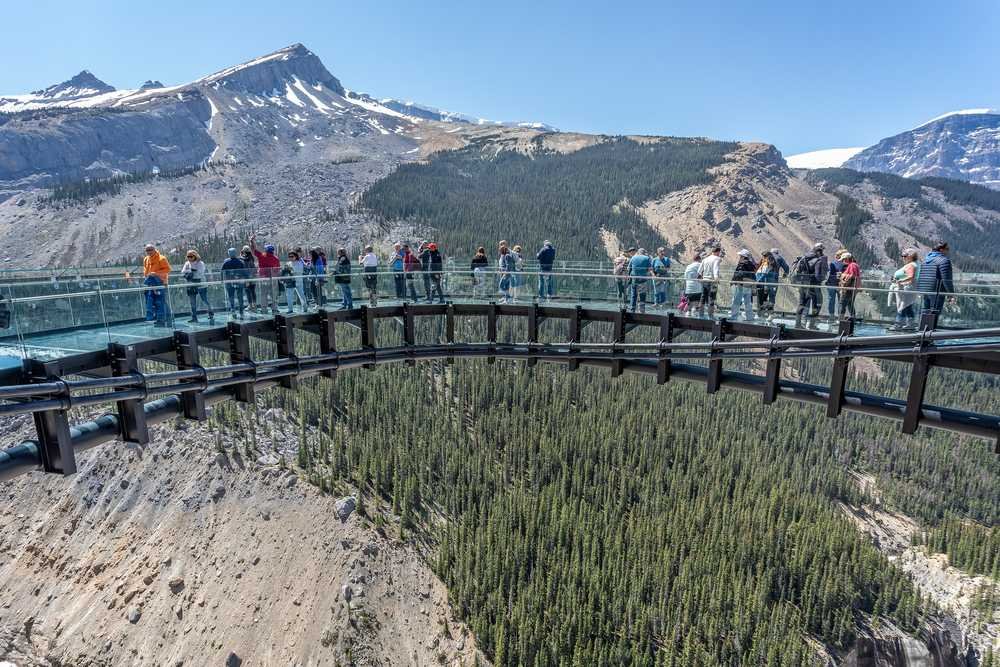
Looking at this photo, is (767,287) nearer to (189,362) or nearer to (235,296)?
(235,296)

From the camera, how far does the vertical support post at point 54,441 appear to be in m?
10.7

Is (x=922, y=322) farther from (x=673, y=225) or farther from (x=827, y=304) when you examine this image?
(x=673, y=225)

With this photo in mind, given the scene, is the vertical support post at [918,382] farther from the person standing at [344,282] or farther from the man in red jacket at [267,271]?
the man in red jacket at [267,271]

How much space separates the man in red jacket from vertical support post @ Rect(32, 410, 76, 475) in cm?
621

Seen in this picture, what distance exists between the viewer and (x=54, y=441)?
10836 mm

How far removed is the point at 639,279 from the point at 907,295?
699cm

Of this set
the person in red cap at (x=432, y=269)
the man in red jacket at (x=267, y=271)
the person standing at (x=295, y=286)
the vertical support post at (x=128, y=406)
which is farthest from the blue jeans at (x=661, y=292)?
the vertical support post at (x=128, y=406)


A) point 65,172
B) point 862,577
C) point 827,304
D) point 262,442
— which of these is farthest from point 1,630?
point 65,172

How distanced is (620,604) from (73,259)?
12609 cm

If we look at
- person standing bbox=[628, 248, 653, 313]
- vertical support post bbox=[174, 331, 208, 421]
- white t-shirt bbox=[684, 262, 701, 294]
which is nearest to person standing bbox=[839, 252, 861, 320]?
white t-shirt bbox=[684, 262, 701, 294]

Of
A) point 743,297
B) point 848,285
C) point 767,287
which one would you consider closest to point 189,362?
point 743,297

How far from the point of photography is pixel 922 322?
40.5ft

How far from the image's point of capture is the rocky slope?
40500 millimetres

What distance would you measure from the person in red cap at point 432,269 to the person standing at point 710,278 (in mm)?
8732
